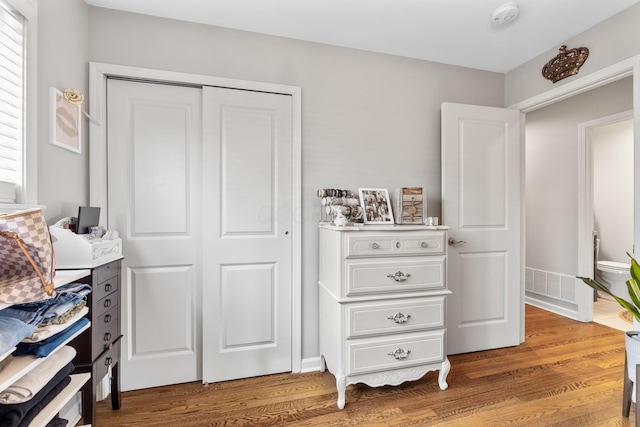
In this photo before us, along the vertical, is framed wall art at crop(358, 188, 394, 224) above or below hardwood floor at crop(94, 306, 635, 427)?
above

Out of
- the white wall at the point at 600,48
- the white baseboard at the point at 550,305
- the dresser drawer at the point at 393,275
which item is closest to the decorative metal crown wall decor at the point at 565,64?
the white wall at the point at 600,48

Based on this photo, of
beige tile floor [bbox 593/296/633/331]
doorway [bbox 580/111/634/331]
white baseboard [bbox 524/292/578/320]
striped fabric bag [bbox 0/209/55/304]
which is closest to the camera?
striped fabric bag [bbox 0/209/55/304]

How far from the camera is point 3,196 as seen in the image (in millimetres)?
1183

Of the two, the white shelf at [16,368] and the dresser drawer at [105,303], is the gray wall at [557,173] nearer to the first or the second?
the dresser drawer at [105,303]

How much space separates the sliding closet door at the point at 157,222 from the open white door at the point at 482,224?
1886 millimetres

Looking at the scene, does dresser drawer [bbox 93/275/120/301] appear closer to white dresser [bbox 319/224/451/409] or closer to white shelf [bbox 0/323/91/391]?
white shelf [bbox 0/323/91/391]

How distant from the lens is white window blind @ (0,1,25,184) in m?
1.22

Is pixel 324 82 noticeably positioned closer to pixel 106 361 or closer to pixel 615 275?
pixel 106 361

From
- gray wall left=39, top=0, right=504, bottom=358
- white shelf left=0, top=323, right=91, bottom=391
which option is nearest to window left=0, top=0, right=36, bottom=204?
gray wall left=39, top=0, right=504, bottom=358

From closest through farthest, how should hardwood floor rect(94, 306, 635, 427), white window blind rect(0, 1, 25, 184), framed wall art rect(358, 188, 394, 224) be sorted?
white window blind rect(0, 1, 25, 184) < hardwood floor rect(94, 306, 635, 427) < framed wall art rect(358, 188, 394, 224)

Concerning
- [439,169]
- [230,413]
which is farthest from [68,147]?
[439,169]

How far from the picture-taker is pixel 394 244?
6.18ft

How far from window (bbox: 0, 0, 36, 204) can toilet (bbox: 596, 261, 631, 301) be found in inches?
203

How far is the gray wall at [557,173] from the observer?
306cm
